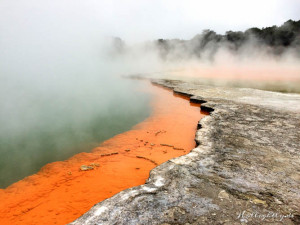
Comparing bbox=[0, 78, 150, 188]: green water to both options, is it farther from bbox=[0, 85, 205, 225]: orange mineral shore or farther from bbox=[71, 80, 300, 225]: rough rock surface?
bbox=[71, 80, 300, 225]: rough rock surface

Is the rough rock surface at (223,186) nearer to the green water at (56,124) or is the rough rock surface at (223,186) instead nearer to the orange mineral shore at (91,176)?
the orange mineral shore at (91,176)

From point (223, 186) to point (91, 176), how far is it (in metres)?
1.84

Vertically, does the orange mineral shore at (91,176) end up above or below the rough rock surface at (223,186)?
below

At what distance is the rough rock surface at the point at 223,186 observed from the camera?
162 cm

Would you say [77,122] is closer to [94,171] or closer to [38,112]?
[38,112]

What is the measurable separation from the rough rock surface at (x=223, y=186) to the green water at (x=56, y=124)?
7.26ft

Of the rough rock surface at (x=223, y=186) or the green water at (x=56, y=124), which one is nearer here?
the rough rock surface at (x=223, y=186)

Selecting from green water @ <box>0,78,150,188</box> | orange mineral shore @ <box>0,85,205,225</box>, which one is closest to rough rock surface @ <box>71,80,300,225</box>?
orange mineral shore @ <box>0,85,205,225</box>

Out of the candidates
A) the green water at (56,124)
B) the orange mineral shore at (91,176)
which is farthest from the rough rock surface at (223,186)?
the green water at (56,124)

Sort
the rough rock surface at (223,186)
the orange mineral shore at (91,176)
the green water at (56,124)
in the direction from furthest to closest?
the green water at (56,124) → the orange mineral shore at (91,176) → the rough rock surface at (223,186)

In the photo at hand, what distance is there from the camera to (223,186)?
199 cm

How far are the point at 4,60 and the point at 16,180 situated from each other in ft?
77.3

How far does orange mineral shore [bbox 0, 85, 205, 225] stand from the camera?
2266mm

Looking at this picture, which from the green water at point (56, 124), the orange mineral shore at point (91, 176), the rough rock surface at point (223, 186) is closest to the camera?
the rough rock surface at point (223, 186)
